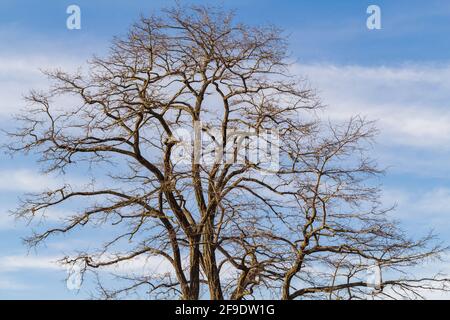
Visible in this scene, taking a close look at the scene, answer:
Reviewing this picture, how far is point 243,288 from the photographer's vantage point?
51.6 ft

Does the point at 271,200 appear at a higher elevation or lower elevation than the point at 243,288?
higher

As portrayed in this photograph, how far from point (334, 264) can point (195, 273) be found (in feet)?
9.88

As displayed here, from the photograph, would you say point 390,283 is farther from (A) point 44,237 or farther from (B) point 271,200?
(A) point 44,237

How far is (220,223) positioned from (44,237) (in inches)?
160

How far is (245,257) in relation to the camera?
15625 mm

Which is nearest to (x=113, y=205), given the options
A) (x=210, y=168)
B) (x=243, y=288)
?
(x=210, y=168)
